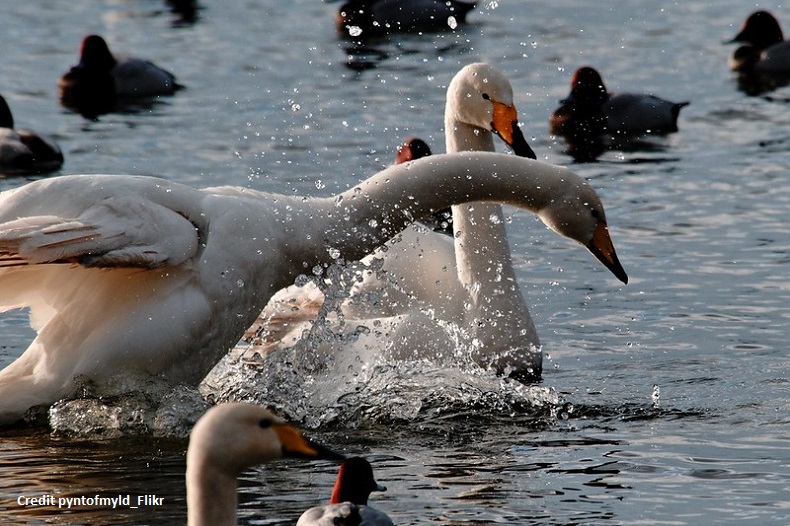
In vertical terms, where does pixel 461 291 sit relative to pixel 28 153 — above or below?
above

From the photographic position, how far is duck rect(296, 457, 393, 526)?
6.30 metres

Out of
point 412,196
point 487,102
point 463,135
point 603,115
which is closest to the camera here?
point 412,196

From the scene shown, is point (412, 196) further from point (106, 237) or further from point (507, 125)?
point (507, 125)

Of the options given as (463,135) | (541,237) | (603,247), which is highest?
(463,135)

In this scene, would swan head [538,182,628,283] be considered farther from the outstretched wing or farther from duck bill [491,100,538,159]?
the outstretched wing

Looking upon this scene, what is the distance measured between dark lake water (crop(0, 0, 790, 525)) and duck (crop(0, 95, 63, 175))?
17.4 inches

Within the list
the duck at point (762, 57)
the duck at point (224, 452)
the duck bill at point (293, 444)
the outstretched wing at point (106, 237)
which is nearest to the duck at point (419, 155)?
the outstretched wing at point (106, 237)

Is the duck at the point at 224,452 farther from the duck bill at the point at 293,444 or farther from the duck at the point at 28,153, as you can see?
the duck at the point at 28,153

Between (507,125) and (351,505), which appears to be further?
(507,125)

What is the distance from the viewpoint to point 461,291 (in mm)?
9789

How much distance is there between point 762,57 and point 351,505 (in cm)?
1448

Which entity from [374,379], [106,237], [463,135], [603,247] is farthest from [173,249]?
[463,135]

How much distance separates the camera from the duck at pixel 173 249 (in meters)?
7.95

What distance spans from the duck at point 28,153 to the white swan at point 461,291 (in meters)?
6.01
